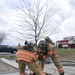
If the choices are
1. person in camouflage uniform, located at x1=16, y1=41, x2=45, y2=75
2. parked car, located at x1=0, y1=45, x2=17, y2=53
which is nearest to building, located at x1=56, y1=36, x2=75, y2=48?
parked car, located at x1=0, y1=45, x2=17, y2=53

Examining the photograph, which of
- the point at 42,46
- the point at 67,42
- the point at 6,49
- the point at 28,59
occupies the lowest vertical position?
the point at 28,59

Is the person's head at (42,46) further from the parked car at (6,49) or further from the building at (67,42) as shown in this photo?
the building at (67,42)

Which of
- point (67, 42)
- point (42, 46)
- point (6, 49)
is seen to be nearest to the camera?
point (42, 46)

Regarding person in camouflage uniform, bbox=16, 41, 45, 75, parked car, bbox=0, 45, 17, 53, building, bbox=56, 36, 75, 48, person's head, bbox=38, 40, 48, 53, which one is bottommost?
person in camouflage uniform, bbox=16, 41, 45, 75

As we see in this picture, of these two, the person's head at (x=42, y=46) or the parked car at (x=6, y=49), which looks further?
the parked car at (x=6, y=49)

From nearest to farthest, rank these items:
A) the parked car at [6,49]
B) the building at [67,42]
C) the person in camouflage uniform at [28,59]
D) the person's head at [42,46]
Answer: the person in camouflage uniform at [28,59]
the person's head at [42,46]
the parked car at [6,49]
the building at [67,42]

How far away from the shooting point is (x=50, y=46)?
36.1ft

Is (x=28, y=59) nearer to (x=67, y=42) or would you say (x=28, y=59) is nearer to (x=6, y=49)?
(x=6, y=49)

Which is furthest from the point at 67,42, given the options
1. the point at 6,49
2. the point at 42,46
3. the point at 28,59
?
the point at 28,59

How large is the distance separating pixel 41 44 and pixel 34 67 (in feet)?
4.69

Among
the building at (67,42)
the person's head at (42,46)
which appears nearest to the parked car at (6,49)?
the building at (67,42)

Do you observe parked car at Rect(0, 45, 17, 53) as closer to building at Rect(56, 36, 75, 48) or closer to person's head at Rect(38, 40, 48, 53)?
building at Rect(56, 36, 75, 48)

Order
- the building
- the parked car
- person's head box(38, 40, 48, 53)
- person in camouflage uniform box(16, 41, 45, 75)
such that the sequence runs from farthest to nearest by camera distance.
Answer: the building, the parked car, person's head box(38, 40, 48, 53), person in camouflage uniform box(16, 41, 45, 75)

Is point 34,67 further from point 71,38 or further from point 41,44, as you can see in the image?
point 71,38
